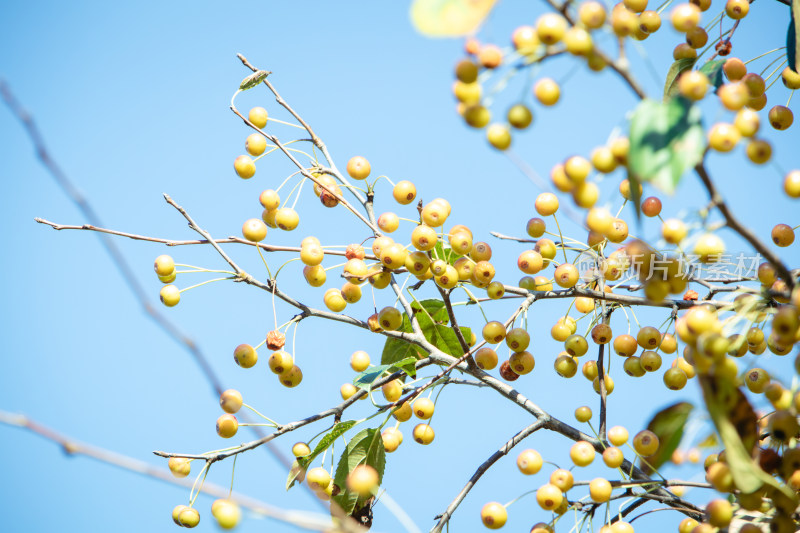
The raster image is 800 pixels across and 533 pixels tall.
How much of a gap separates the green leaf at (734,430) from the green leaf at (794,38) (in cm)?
73

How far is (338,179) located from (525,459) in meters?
0.82

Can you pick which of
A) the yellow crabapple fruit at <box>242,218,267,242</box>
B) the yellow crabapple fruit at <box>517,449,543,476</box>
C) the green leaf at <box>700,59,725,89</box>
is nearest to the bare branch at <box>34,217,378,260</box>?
the yellow crabapple fruit at <box>242,218,267,242</box>

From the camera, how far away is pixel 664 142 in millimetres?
808

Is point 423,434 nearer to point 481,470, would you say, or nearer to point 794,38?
point 481,470

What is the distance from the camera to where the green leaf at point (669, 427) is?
118 cm

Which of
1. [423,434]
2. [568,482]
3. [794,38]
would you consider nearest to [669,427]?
[568,482]

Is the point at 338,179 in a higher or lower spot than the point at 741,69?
lower

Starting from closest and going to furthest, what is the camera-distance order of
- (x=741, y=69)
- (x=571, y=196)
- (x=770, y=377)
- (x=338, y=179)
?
1. (x=571, y=196)
2. (x=770, y=377)
3. (x=741, y=69)
4. (x=338, y=179)

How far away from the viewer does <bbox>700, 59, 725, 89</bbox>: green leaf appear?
1246 millimetres

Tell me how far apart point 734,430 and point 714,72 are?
0.70 m

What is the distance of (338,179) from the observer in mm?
1705

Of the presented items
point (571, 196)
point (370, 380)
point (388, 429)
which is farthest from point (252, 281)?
point (571, 196)

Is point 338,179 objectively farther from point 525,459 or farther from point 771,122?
point 771,122

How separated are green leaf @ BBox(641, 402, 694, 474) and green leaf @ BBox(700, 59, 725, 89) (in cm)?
59
